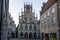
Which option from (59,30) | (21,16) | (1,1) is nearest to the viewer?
(1,1)

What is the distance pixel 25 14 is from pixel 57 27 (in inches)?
306

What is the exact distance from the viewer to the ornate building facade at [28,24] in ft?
47.0

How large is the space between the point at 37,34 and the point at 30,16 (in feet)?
8.06

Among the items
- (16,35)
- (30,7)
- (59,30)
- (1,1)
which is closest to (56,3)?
(59,30)

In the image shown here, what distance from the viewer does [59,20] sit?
6973 mm

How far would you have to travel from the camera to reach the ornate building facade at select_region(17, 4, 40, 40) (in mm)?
14320

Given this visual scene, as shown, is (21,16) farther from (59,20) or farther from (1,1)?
(1,1)

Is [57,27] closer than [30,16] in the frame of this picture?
Yes

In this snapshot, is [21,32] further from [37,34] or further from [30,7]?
[30,7]

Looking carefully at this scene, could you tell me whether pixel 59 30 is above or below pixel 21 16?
below

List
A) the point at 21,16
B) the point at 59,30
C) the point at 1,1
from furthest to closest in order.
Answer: the point at 21,16 < the point at 59,30 < the point at 1,1

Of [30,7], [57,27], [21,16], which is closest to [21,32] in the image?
[21,16]

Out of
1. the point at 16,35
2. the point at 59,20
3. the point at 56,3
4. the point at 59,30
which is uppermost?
the point at 56,3

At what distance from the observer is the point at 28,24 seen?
14438mm
